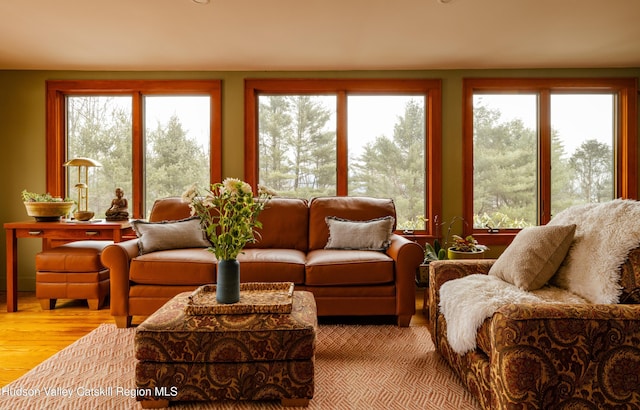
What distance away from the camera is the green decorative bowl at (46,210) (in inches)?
144

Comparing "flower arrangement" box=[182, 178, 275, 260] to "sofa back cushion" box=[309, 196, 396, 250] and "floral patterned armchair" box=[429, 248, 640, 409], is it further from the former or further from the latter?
"sofa back cushion" box=[309, 196, 396, 250]

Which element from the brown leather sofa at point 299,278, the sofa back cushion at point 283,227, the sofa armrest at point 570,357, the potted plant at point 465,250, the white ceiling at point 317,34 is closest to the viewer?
the sofa armrest at point 570,357

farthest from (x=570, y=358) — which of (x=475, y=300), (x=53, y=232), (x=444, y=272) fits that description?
(x=53, y=232)

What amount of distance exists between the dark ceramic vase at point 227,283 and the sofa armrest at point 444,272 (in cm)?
119

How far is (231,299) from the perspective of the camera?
6.97 feet

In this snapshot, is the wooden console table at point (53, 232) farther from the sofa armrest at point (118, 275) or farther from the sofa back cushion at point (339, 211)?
the sofa back cushion at point (339, 211)

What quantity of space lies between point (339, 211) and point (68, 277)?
7.98 feet

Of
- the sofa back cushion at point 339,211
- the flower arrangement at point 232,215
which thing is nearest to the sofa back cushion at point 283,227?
the sofa back cushion at point 339,211

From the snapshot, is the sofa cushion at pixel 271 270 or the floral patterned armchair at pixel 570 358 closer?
the floral patterned armchair at pixel 570 358

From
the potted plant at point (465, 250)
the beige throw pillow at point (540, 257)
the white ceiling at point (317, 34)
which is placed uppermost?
the white ceiling at point (317, 34)

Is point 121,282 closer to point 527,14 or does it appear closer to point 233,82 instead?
point 233,82

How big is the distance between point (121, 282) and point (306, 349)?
180 cm

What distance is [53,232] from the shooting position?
358 cm

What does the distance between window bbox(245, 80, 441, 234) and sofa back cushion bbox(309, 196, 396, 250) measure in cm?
59
